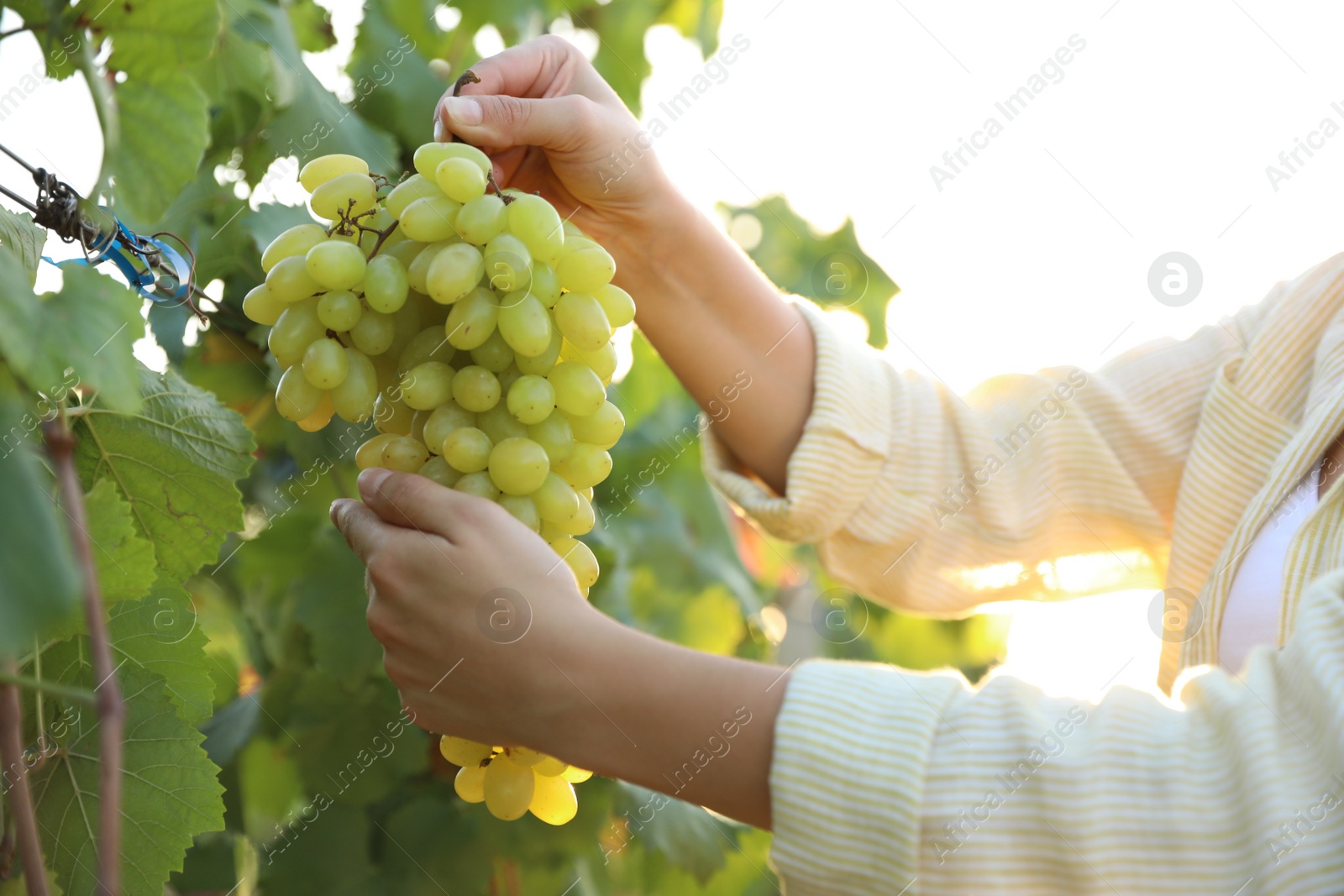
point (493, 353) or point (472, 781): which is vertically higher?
point (493, 353)

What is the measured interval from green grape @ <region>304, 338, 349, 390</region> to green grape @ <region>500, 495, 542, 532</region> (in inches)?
4.9

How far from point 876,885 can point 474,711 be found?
24 cm

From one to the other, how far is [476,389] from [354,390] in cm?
7

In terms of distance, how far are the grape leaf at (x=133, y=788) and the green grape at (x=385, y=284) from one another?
0.29 m

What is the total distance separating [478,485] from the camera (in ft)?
2.00

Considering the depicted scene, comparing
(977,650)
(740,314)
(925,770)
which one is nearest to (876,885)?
(925,770)

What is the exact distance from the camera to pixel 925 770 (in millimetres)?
535

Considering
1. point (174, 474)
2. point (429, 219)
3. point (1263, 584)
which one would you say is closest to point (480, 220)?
point (429, 219)

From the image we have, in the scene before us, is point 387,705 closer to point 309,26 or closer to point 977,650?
point 309,26

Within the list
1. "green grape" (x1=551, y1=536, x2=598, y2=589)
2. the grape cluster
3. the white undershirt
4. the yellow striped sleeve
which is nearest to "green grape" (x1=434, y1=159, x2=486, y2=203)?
the grape cluster

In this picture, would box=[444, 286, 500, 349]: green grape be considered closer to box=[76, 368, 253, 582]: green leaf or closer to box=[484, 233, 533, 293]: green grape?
box=[484, 233, 533, 293]: green grape

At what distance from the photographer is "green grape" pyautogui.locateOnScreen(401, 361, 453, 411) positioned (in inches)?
23.8

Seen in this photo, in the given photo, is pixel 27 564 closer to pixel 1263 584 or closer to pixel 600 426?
pixel 600 426

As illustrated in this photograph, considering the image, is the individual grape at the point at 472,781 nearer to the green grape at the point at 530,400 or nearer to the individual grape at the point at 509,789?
the individual grape at the point at 509,789
